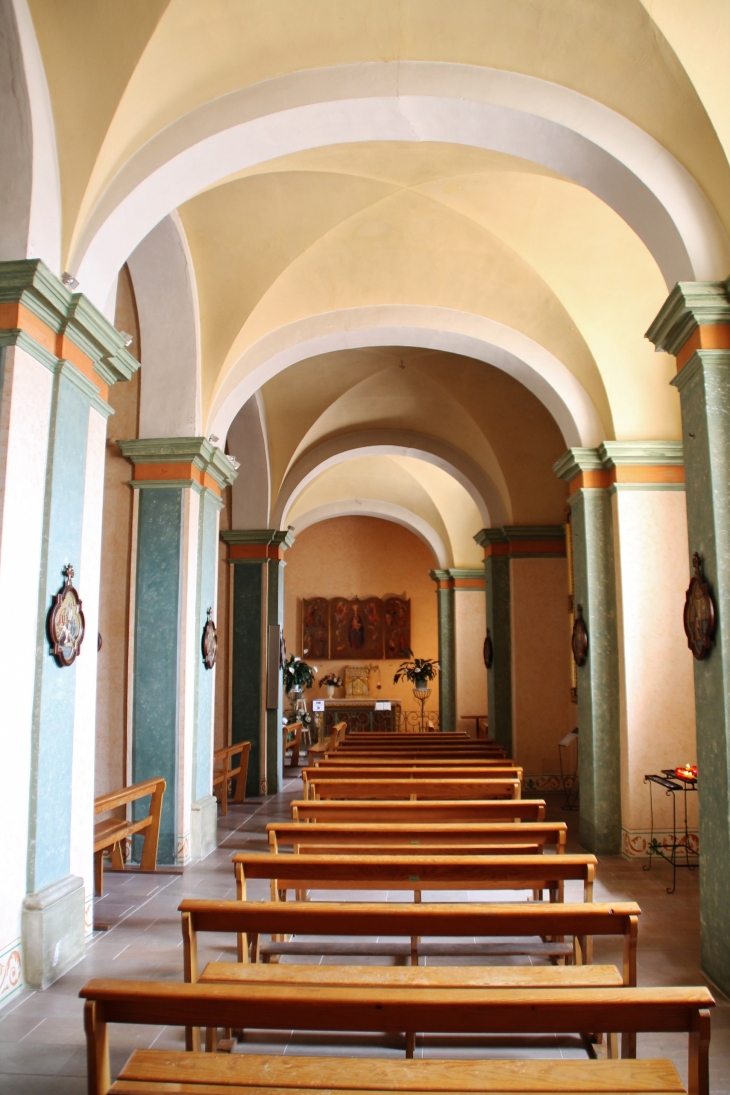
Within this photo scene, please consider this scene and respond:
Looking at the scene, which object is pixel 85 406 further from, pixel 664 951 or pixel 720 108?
pixel 664 951

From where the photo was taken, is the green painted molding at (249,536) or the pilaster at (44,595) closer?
the pilaster at (44,595)

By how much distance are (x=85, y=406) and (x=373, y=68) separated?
2680mm

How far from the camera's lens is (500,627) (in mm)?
11445

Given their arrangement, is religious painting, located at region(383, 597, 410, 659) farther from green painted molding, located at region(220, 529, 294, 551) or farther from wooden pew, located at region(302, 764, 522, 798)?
wooden pew, located at region(302, 764, 522, 798)

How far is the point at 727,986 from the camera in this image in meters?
4.19

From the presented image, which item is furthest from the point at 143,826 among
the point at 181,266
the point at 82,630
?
the point at 181,266

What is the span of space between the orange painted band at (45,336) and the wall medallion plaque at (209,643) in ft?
10.2

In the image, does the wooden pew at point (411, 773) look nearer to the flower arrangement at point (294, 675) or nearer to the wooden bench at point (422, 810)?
the wooden bench at point (422, 810)

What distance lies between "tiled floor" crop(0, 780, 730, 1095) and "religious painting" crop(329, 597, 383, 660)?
12.6m

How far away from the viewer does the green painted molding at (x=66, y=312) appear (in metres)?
4.15

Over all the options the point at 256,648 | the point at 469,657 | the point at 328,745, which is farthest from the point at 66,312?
the point at 469,657

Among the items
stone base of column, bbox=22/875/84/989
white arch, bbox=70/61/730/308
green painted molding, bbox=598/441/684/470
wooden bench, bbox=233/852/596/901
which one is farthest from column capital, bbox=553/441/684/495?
stone base of column, bbox=22/875/84/989

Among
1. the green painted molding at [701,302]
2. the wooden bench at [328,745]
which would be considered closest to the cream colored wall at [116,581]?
the wooden bench at [328,745]

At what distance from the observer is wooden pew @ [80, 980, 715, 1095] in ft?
6.50
